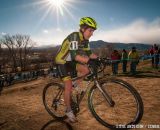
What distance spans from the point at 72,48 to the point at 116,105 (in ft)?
5.47

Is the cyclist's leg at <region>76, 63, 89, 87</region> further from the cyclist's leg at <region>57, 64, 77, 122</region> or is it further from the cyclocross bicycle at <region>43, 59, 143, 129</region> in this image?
the cyclist's leg at <region>57, 64, 77, 122</region>

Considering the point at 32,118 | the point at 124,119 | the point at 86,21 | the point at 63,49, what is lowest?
the point at 32,118

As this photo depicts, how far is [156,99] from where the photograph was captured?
271 inches

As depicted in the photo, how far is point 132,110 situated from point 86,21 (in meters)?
2.16

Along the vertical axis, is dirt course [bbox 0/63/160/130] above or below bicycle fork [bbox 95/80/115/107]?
below

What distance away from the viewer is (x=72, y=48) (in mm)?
4738

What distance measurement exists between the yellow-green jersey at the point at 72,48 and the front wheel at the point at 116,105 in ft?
3.03

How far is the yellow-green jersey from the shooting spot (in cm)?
476

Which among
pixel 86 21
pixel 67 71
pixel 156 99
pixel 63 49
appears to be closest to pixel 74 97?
pixel 67 71

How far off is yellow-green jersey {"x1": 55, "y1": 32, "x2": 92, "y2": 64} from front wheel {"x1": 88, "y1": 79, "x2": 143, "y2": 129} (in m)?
0.92

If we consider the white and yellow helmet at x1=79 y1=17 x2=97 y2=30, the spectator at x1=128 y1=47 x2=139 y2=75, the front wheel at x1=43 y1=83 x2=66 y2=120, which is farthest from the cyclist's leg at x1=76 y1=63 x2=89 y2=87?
the spectator at x1=128 y1=47 x2=139 y2=75

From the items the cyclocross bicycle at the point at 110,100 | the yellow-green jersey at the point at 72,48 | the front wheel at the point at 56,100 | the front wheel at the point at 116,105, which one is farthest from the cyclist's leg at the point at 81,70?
the front wheel at the point at 56,100

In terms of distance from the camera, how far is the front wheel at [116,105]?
4348mm

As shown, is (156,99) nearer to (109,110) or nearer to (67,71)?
(109,110)
